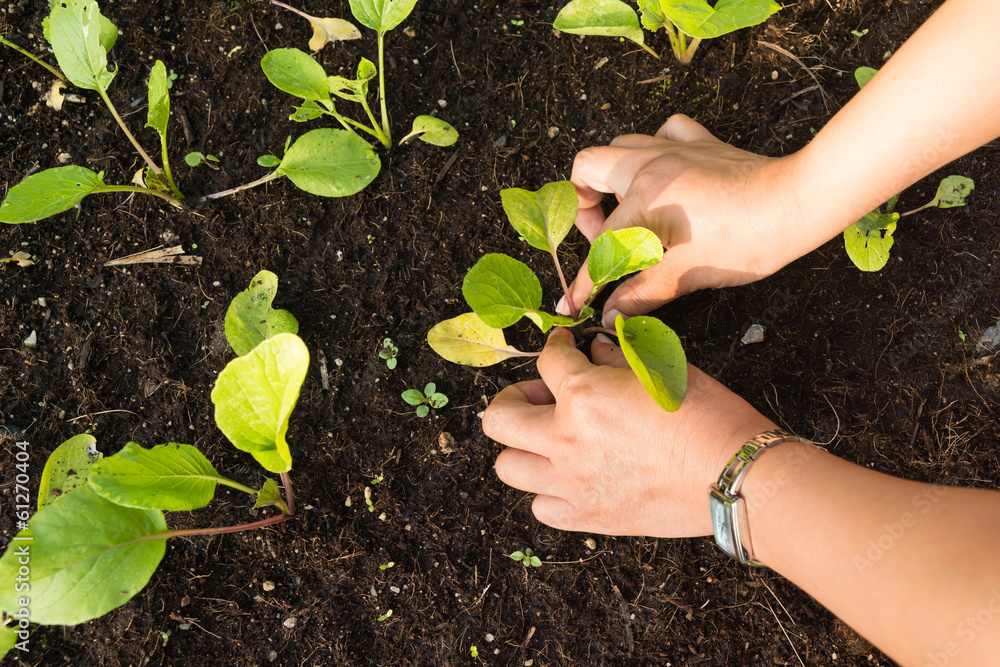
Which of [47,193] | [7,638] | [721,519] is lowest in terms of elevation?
[7,638]

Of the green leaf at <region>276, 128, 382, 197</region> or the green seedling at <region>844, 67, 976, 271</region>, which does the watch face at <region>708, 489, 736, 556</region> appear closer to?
the green seedling at <region>844, 67, 976, 271</region>

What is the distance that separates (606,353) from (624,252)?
26 cm

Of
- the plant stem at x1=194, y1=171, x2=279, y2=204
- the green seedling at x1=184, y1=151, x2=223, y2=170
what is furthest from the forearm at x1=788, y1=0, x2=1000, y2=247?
the green seedling at x1=184, y1=151, x2=223, y2=170

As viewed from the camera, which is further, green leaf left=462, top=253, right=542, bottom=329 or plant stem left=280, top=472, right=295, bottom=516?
plant stem left=280, top=472, right=295, bottom=516

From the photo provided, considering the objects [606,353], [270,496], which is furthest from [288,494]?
[606,353]

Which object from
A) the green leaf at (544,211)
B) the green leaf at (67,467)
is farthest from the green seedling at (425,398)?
the green leaf at (67,467)

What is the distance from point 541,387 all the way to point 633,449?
0.28 metres

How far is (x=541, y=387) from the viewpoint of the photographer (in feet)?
4.04

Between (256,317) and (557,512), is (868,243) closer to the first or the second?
(557,512)

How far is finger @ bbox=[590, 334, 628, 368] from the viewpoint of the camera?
44.3 inches

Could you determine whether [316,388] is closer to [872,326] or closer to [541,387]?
[541,387]

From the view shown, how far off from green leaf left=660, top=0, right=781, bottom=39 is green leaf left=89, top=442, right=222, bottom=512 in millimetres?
1235

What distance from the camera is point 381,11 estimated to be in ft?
3.98

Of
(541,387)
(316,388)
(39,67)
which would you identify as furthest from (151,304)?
(541,387)
